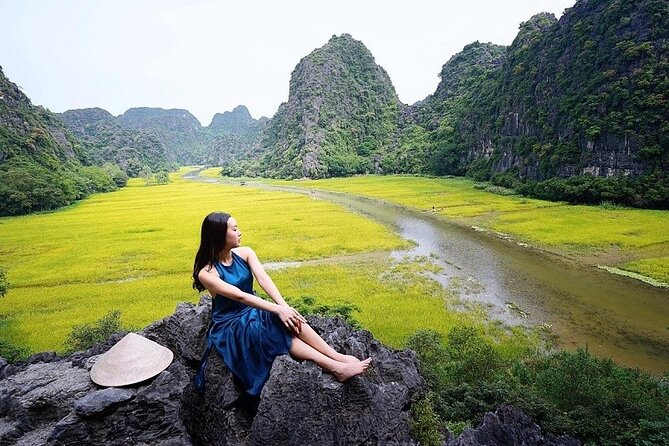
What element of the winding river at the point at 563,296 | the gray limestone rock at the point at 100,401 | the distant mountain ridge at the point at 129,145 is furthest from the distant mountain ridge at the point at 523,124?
the gray limestone rock at the point at 100,401

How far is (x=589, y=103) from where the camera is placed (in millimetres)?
45375

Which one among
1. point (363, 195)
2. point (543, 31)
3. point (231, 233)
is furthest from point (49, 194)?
point (543, 31)

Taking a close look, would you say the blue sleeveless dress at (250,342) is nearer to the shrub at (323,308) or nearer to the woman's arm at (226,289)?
the woman's arm at (226,289)

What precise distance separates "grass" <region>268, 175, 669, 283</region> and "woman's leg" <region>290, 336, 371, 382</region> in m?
19.6

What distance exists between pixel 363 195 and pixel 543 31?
4089 cm

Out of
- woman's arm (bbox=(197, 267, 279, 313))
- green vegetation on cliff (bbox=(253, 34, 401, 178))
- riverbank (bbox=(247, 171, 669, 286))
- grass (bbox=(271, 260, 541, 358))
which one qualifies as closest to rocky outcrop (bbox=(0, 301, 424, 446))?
woman's arm (bbox=(197, 267, 279, 313))

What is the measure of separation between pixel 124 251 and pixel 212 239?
24.4m

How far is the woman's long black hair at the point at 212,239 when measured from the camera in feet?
11.7

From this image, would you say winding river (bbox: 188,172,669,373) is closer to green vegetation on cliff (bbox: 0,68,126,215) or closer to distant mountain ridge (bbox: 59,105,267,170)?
green vegetation on cliff (bbox: 0,68,126,215)

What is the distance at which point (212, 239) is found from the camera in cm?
357

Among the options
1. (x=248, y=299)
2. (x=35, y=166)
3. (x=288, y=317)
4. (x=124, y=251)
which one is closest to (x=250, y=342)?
(x=248, y=299)

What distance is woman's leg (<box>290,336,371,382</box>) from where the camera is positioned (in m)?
3.38

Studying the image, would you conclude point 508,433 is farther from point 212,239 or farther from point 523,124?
point 523,124

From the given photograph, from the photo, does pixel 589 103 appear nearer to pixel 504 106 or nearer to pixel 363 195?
pixel 504 106
